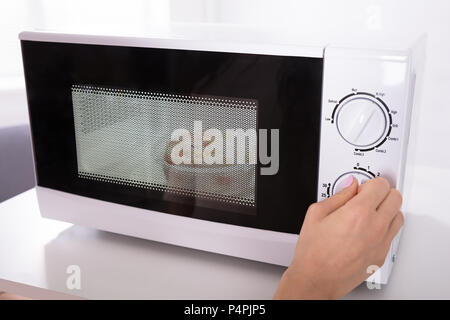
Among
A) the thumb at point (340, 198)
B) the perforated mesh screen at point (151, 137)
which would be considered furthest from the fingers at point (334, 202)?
the perforated mesh screen at point (151, 137)

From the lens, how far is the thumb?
0.52 meters

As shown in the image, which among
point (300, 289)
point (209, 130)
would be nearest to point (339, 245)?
point (300, 289)

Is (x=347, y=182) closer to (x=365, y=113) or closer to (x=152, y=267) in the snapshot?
(x=365, y=113)

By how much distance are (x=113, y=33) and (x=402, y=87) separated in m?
0.40

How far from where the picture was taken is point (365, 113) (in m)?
0.54

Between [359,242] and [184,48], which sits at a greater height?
[184,48]

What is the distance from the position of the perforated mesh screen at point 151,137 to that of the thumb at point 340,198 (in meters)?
0.12

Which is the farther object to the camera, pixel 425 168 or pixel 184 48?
pixel 425 168

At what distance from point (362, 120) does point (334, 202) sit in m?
0.09

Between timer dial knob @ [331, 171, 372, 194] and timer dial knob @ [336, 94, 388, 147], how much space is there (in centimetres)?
4

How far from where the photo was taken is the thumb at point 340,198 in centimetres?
52

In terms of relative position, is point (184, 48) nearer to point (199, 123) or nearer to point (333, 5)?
point (199, 123)

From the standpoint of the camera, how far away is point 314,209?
0.52 m

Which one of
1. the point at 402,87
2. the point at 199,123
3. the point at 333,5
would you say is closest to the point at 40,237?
the point at 199,123
